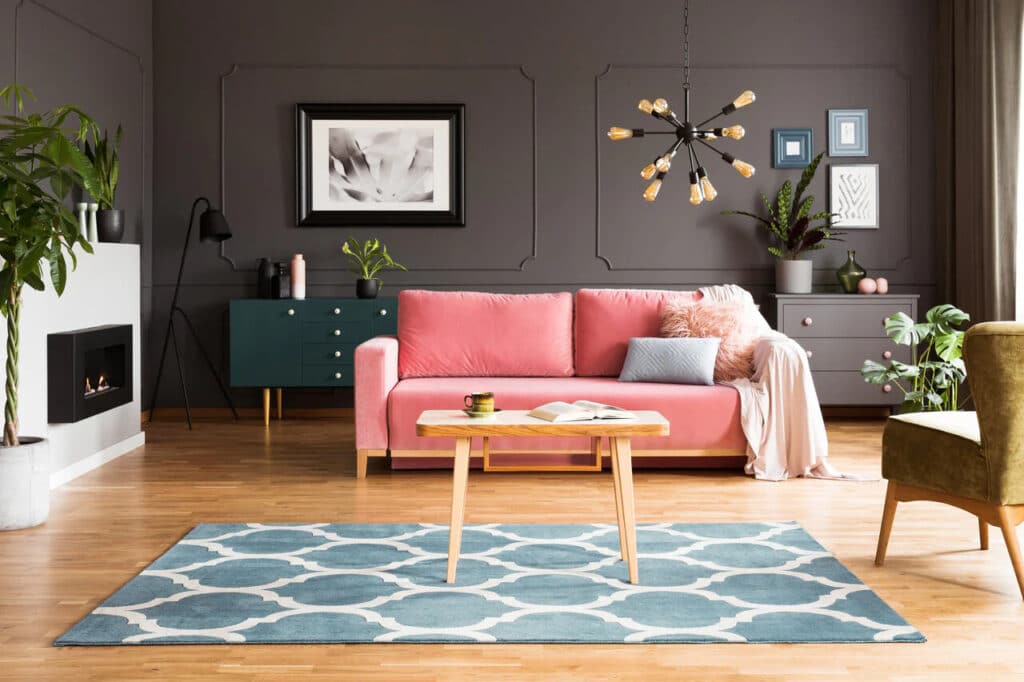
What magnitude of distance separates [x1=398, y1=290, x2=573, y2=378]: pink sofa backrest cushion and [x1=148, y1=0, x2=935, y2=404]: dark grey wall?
1468 millimetres

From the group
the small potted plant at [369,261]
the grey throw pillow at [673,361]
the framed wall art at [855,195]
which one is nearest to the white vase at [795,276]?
the framed wall art at [855,195]

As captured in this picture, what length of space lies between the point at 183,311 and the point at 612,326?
10.0 feet

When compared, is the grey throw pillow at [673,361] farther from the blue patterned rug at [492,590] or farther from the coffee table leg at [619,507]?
the coffee table leg at [619,507]

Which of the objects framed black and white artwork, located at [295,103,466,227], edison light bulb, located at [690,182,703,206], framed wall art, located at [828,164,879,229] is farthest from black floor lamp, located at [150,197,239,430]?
framed wall art, located at [828,164,879,229]

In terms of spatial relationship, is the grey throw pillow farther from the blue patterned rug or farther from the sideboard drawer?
the sideboard drawer

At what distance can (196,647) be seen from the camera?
2.55 m

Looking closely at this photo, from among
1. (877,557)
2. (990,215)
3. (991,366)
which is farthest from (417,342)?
(990,215)

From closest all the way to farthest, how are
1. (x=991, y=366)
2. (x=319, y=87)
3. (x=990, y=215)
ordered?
(x=991, y=366) < (x=990, y=215) < (x=319, y=87)

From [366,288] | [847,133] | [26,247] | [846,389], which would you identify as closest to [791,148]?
[847,133]

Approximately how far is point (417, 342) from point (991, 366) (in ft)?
10.0

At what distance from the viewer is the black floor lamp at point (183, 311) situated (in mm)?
6414

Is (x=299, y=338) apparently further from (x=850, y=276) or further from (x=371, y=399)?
(x=850, y=276)

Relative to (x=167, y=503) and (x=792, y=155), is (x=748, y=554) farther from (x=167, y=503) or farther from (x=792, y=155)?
(x=792, y=155)

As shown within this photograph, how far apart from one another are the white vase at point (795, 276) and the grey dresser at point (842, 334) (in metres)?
0.15
